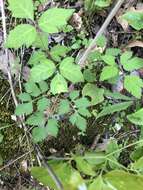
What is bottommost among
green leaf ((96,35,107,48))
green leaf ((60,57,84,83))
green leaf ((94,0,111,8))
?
green leaf ((60,57,84,83))

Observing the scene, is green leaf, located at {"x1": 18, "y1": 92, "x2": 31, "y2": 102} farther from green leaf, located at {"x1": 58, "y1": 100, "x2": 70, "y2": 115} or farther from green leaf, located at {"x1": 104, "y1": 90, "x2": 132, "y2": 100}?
green leaf, located at {"x1": 104, "y1": 90, "x2": 132, "y2": 100}

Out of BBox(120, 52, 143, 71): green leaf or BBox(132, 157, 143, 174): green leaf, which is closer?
BBox(132, 157, 143, 174): green leaf

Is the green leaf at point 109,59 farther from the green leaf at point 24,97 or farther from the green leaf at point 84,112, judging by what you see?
the green leaf at point 24,97

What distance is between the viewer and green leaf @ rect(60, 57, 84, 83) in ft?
5.96

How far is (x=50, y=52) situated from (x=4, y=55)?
0.97 ft

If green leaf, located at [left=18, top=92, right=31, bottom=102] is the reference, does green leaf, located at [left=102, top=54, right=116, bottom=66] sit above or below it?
above

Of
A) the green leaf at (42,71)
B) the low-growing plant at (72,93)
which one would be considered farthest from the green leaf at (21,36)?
the green leaf at (42,71)

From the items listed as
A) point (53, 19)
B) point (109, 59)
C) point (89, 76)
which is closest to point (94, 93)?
point (89, 76)

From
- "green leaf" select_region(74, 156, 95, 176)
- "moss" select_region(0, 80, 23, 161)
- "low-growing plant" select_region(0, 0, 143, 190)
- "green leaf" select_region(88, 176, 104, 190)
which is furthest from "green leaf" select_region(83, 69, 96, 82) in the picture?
"green leaf" select_region(88, 176, 104, 190)

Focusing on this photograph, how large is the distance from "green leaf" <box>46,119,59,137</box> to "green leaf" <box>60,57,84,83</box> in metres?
0.27

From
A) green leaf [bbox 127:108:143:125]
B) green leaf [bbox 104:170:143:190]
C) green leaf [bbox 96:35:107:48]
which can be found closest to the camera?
green leaf [bbox 104:170:143:190]

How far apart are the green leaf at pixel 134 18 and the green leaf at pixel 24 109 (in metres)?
0.70

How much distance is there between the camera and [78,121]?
6.44 feet

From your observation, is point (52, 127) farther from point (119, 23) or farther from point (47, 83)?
point (119, 23)
